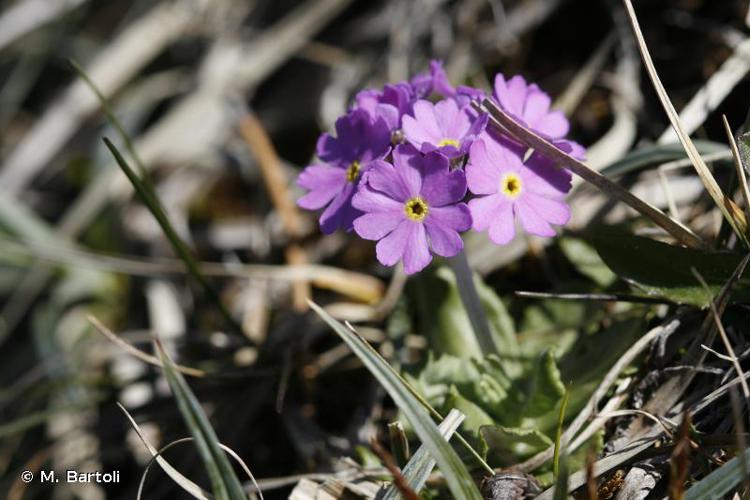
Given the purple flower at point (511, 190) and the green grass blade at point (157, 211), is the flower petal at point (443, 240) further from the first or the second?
the green grass blade at point (157, 211)

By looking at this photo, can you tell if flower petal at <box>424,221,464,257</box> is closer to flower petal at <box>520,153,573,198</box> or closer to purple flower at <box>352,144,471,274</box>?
purple flower at <box>352,144,471,274</box>

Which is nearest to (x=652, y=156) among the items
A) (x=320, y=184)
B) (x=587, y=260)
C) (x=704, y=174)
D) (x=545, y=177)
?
(x=704, y=174)

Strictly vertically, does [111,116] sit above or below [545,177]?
above

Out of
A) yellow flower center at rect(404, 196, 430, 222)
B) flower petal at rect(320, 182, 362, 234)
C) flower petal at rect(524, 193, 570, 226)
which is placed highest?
flower petal at rect(320, 182, 362, 234)

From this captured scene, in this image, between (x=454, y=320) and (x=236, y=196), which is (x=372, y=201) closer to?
(x=454, y=320)

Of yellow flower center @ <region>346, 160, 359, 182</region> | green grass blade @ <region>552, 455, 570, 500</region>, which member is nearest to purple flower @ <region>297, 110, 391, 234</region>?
yellow flower center @ <region>346, 160, 359, 182</region>

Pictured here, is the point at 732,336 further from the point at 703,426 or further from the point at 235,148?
the point at 235,148
